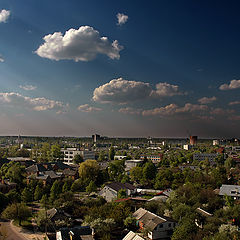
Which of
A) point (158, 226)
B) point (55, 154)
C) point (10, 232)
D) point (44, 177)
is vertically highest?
point (55, 154)

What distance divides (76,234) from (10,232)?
8.06m

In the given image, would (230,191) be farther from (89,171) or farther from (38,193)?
(38,193)

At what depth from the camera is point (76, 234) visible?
20156 mm

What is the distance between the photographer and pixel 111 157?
85.1m

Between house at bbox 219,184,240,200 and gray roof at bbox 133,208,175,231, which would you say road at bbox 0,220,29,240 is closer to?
gray roof at bbox 133,208,175,231

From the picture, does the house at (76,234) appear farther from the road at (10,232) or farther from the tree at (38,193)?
the tree at (38,193)

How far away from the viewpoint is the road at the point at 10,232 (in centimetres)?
2293

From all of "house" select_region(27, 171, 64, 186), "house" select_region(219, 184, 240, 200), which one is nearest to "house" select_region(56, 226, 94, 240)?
"house" select_region(219, 184, 240, 200)

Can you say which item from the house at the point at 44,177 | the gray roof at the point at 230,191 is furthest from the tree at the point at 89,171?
the gray roof at the point at 230,191

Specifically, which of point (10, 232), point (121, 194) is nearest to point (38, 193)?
point (10, 232)

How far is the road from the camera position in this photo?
2293 centimetres

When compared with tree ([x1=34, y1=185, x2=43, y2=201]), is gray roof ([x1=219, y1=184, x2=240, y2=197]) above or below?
above

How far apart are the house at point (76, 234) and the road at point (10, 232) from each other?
4896mm

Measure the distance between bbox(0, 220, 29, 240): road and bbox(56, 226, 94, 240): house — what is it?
4.90m
